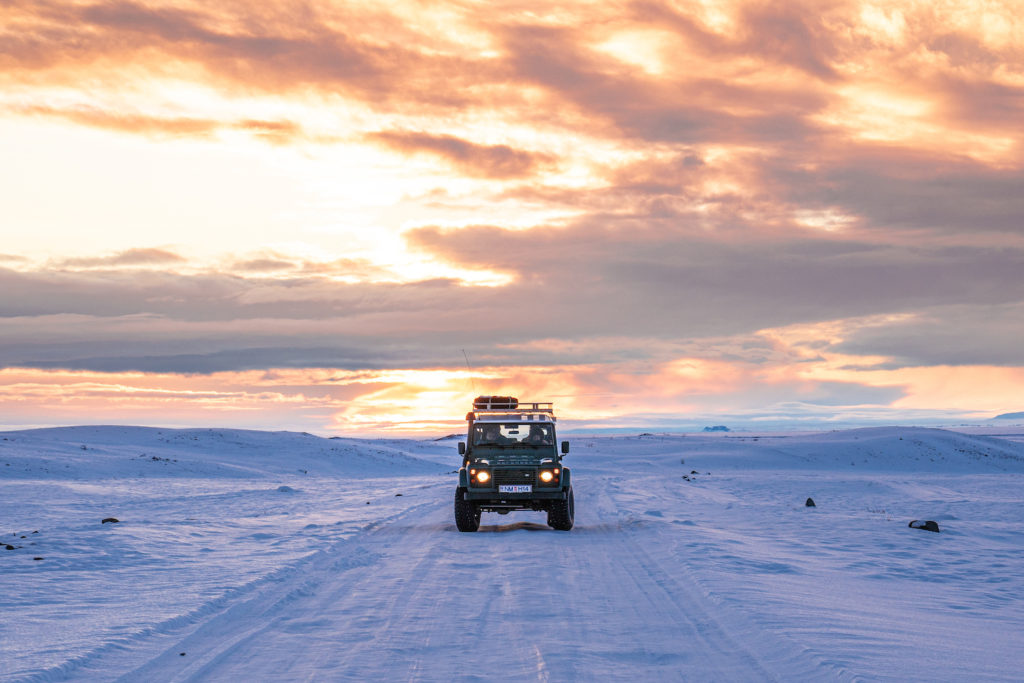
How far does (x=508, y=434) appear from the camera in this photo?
22.5 meters

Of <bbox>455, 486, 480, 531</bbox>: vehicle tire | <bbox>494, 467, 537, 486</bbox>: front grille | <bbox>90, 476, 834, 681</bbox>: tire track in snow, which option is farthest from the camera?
<bbox>494, 467, 537, 486</bbox>: front grille

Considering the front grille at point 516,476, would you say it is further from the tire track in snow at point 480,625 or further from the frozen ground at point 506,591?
the tire track in snow at point 480,625

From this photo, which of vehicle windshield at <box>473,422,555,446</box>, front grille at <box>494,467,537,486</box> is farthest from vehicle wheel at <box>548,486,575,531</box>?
vehicle windshield at <box>473,422,555,446</box>

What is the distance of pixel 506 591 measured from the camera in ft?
40.9

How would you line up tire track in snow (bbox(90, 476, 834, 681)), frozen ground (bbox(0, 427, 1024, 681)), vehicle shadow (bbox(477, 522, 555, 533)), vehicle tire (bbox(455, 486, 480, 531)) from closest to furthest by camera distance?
tire track in snow (bbox(90, 476, 834, 681)) → frozen ground (bbox(0, 427, 1024, 681)) → vehicle tire (bbox(455, 486, 480, 531)) → vehicle shadow (bbox(477, 522, 555, 533))

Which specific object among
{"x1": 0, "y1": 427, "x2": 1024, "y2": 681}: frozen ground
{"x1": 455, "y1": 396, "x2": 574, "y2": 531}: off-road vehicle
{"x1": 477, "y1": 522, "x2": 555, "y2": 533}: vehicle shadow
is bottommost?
{"x1": 477, "y1": 522, "x2": 555, "y2": 533}: vehicle shadow

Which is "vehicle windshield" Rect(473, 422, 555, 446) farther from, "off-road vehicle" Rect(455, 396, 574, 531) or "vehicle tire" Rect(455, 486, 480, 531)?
"vehicle tire" Rect(455, 486, 480, 531)

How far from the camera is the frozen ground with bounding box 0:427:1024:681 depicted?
8.51 metres

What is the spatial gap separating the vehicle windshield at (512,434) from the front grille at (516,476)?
1.16 meters

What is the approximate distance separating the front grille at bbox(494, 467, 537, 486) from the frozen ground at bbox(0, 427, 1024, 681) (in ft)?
3.94

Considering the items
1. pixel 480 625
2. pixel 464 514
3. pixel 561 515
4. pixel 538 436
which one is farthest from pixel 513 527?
pixel 480 625

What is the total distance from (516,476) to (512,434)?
1.53 meters

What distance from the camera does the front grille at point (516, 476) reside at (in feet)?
69.5

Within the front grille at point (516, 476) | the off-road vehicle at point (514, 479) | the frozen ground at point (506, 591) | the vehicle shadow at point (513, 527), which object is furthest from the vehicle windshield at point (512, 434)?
the frozen ground at point (506, 591)
